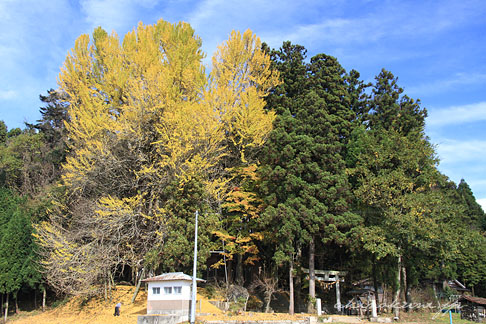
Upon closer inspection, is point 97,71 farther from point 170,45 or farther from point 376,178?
point 376,178

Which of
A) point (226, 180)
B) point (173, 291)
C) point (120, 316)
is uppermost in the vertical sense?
point (226, 180)

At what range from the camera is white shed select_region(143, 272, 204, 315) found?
14.4 metres

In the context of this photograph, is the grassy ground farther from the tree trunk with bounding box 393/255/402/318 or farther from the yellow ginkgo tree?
the yellow ginkgo tree

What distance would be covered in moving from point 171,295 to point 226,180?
7.45 m

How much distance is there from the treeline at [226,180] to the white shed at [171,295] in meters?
2.26

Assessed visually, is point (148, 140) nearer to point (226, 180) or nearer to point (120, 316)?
point (226, 180)

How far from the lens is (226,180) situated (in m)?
20.2

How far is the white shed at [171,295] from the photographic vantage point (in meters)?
14.4

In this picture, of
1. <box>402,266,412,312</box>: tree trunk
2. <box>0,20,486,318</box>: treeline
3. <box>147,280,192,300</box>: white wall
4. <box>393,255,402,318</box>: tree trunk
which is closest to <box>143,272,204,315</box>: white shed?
<box>147,280,192,300</box>: white wall

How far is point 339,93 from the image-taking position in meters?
22.5

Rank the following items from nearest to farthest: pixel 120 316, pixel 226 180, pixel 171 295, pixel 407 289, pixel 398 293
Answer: pixel 171 295
pixel 120 316
pixel 398 293
pixel 226 180
pixel 407 289

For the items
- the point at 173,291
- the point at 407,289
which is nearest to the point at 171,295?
the point at 173,291

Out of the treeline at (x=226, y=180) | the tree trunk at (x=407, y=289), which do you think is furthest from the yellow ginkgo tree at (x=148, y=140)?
the tree trunk at (x=407, y=289)

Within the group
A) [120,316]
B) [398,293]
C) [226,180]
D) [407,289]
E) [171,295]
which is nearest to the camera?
[171,295]
